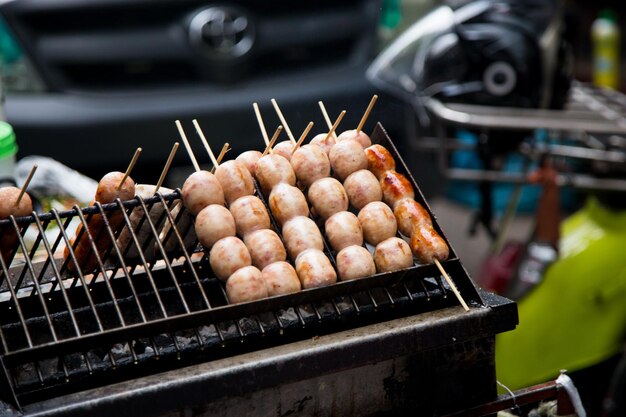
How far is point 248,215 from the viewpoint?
2357mm

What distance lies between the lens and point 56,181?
3.67 meters

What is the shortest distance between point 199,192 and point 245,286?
1.05 ft

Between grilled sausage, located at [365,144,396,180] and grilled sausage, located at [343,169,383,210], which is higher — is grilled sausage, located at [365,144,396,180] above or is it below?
above

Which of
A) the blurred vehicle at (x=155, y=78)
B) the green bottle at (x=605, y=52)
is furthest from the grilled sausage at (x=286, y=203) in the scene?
the green bottle at (x=605, y=52)

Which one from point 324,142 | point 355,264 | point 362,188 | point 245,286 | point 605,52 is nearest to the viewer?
point 245,286

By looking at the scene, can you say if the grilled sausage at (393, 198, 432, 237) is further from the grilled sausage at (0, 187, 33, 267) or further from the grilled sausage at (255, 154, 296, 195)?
the grilled sausage at (0, 187, 33, 267)

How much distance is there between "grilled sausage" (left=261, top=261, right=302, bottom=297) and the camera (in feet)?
7.22

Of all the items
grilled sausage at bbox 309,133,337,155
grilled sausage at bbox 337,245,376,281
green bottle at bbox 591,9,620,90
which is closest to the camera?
grilled sausage at bbox 337,245,376,281

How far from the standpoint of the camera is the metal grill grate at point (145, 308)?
199 cm

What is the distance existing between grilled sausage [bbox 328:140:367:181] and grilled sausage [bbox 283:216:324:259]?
22cm

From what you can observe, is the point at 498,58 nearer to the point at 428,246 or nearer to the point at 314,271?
the point at 428,246

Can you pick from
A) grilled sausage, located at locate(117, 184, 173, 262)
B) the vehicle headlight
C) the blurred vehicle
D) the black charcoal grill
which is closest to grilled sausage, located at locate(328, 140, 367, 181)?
the black charcoal grill

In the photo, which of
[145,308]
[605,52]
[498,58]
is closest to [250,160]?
[145,308]

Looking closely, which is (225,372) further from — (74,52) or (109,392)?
(74,52)
